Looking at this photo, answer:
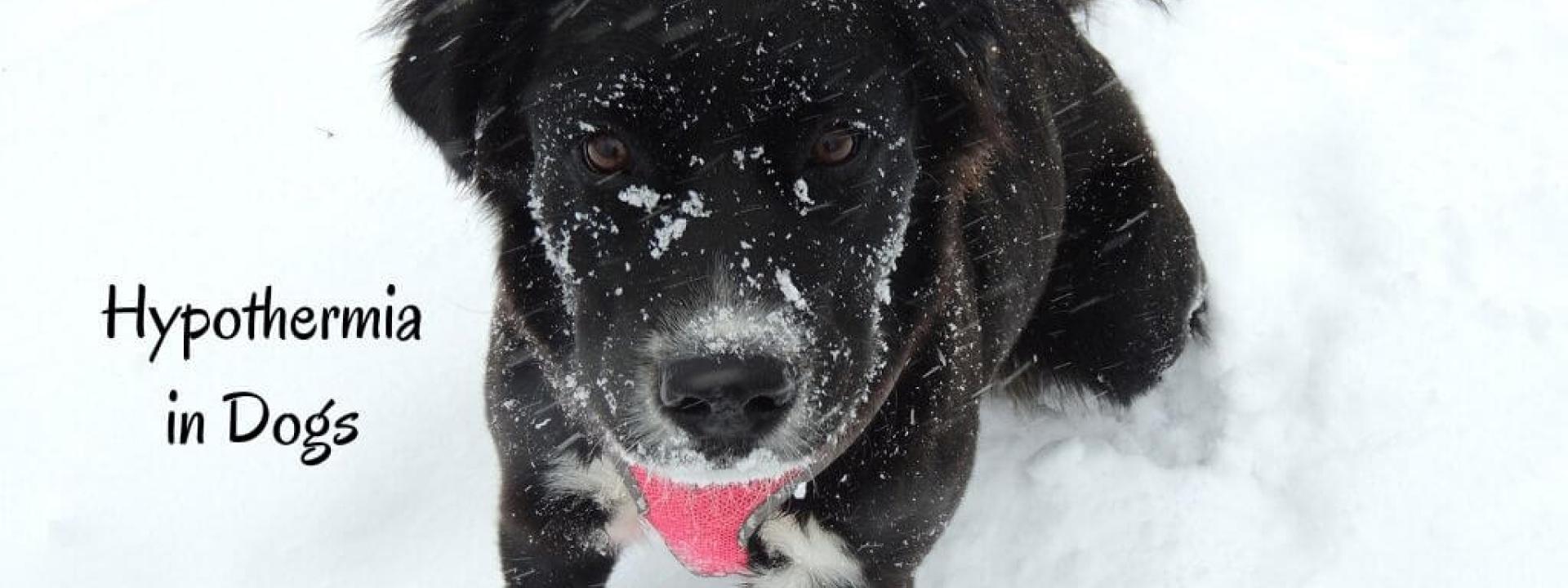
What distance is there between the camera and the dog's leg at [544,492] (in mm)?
3025

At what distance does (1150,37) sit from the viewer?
558 cm

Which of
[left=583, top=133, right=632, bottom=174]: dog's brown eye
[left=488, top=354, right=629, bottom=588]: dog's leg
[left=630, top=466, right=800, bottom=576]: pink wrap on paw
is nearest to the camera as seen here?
[left=583, top=133, right=632, bottom=174]: dog's brown eye

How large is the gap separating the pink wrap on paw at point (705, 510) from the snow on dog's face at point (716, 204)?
32 centimetres

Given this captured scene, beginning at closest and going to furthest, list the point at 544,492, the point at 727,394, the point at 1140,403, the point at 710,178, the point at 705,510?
the point at 727,394 < the point at 710,178 < the point at 705,510 < the point at 544,492 < the point at 1140,403

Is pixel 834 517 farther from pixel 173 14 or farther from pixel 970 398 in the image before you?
pixel 173 14

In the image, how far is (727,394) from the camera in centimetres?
223

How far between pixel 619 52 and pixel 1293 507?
2720 mm

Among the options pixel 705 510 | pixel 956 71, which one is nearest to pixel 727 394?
pixel 705 510

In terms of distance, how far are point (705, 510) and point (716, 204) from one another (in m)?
0.90

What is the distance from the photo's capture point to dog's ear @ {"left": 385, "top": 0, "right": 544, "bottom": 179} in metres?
2.57

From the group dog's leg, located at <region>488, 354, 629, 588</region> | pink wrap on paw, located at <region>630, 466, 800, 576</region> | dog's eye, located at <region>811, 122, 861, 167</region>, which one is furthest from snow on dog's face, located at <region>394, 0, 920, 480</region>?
dog's leg, located at <region>488, 354, 629, 588</region>

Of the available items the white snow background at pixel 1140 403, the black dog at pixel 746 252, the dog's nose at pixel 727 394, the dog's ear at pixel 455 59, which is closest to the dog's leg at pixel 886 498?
the black dog at pixel 746 252

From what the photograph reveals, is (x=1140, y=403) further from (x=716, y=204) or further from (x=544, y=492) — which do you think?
(x=716, y=204)

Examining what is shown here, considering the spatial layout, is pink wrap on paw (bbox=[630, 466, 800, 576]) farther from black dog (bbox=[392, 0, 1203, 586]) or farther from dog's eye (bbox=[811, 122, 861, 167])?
dog's eye (bbox=[811, 122, 861, 167])
